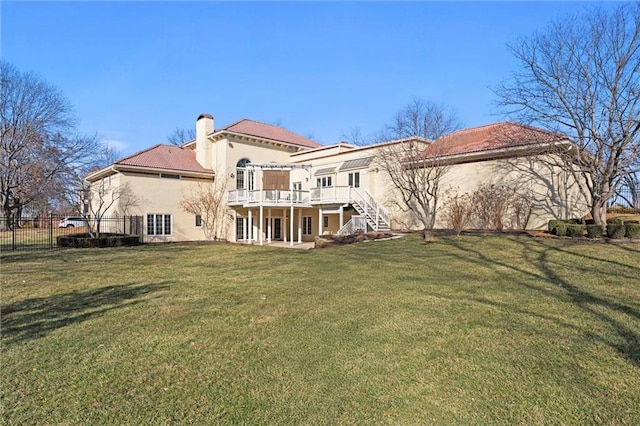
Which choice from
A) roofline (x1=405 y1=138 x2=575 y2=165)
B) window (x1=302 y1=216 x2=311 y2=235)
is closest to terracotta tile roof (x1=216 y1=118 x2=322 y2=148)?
window (x1=302 y1=216 x2=311 y2=235)

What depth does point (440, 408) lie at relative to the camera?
322 cm

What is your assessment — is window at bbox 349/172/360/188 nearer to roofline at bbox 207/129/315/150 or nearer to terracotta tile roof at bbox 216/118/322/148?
roofline at bbox 207/129/315/150

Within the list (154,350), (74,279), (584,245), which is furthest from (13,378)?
(584,245)

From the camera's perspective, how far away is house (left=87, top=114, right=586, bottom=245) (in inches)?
698

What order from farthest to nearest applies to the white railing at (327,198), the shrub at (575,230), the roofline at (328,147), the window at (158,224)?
the roofline at (328,147) < the window at (158,224) < the white railing at (327,198) < the shrub at (575,230)

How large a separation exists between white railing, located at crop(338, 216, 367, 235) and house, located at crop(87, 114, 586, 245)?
2.1 inches

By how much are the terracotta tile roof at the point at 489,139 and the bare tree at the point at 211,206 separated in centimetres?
1366

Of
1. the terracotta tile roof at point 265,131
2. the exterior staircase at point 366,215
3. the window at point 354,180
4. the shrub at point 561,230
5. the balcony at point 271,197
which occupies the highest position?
the terracotta tile roof at point 265,131

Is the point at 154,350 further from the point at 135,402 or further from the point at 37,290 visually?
the point at 37,290

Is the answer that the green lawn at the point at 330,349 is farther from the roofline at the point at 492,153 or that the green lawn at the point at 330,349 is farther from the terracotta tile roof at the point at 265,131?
the terracotta tile roof at the point at 265,131

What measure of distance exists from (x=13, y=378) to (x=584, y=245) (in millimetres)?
13986

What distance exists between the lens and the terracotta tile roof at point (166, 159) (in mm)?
23812

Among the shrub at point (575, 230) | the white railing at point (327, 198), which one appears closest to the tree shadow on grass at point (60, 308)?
the shrub at point (575, 230)

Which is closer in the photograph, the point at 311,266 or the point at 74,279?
the point at 74,279
